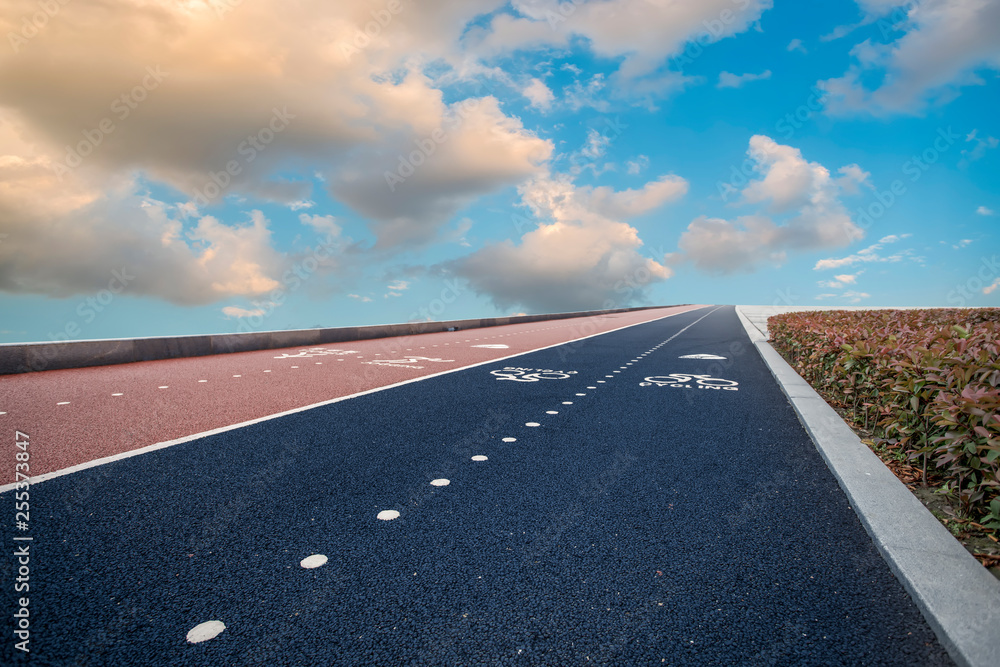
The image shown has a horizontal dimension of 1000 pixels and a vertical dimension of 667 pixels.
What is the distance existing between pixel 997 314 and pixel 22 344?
27429 millimetres

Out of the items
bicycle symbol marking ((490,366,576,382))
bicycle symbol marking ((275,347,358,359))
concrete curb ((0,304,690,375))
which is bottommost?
bicycle symbol marking ((490,366,576,382))

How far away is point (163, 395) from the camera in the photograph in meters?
7.66

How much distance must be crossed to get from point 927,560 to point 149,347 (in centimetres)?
1451

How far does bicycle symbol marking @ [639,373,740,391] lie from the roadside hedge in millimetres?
1876

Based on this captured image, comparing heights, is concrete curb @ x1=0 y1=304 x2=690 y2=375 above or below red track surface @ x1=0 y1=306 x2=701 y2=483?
above

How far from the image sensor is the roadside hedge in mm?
3113

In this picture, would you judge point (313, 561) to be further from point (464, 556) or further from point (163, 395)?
point (163, 395)

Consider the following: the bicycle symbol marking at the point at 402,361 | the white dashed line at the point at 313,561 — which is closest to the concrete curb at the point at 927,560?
the white dashed line at the point at 313,561

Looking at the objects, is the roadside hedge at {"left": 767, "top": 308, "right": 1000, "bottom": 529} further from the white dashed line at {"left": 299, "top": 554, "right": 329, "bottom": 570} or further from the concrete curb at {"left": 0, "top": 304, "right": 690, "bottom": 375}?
the concrete curb at {"left": 0, "top": 304, "right": 690, "bottom": 375}

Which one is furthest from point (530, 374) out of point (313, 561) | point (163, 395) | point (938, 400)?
point (313, 561)

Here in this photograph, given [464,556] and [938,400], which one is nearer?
[464,556]

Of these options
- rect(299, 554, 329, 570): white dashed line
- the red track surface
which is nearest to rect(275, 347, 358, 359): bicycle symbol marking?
the red track surface

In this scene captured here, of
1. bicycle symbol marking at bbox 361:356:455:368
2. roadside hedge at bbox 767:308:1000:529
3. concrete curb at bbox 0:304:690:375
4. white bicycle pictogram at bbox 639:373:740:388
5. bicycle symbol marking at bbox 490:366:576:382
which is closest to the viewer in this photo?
roadside hedge at bbox 767:308:1000:529

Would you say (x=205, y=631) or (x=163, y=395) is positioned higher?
(x=163, y=395)
